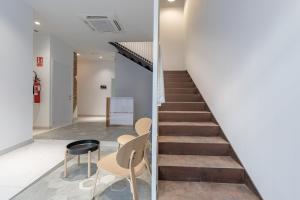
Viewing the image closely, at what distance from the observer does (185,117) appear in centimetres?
341

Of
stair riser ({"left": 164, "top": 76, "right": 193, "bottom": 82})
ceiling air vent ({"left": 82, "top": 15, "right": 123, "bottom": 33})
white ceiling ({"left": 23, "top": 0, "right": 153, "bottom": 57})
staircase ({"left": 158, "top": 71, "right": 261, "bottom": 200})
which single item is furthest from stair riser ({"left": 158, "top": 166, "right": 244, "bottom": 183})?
ceiling air vent ({"left": 82, "top": 15, "right": 123, "bottom": 33})

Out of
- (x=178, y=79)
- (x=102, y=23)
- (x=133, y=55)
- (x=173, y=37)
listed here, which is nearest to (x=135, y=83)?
(x=133, y=55)

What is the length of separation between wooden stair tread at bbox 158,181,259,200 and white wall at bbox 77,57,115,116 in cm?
821

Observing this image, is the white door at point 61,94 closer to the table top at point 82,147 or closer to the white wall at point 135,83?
the white wall at point 135,83

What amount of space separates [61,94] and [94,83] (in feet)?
11.6

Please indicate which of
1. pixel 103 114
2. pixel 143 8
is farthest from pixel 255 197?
pixel 103 114

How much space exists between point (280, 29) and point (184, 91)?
2.80m

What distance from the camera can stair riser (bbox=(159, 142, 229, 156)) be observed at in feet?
8.81

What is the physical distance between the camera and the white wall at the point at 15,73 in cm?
347

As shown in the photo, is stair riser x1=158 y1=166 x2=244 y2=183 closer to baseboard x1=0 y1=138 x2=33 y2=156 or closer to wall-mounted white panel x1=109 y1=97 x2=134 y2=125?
baseboard x1=0 y1=138 x2=33 y2=156

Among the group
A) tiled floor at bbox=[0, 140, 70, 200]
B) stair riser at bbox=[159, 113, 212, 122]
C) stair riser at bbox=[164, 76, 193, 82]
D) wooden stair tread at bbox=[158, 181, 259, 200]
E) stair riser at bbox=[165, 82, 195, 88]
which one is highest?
stair riser at bbox=[164, 76, 193, 82]

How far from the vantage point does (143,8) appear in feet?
13.8

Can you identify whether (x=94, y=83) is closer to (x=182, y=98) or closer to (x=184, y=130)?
(x=182, y=98)

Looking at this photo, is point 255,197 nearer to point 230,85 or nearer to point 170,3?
point 230,85
